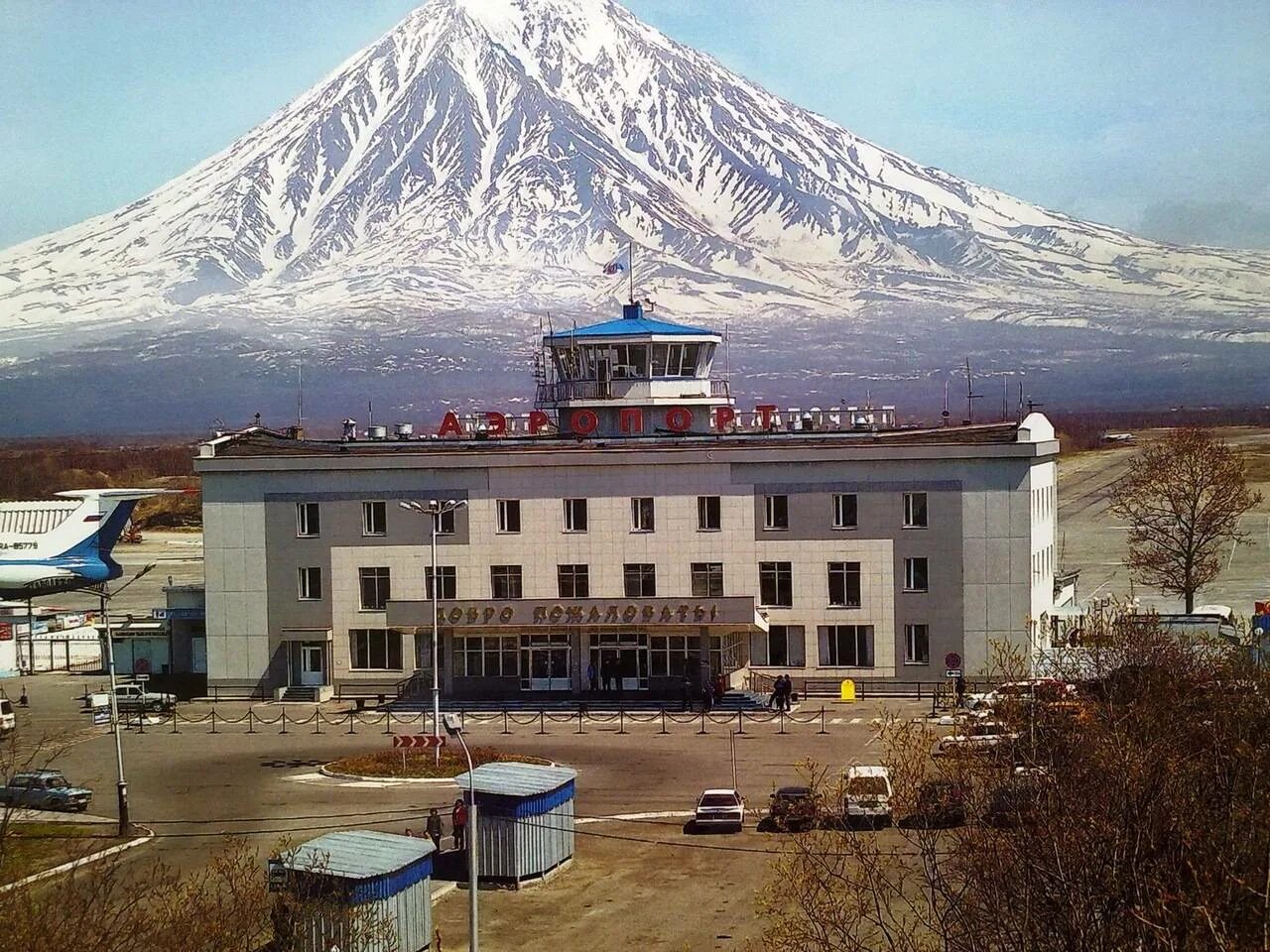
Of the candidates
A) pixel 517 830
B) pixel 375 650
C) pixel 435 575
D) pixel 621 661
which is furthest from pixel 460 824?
pixel 375 650

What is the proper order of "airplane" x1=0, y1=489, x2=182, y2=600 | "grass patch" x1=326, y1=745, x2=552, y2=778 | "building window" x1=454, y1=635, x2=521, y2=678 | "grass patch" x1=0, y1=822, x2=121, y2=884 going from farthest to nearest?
"airplane" x1=0, y1=489, x2=182, y2=600
"building window" x1=454, y1=635, x2=521, y2=678
"grass patch" x1=326, y1=745, x2=552, y2=778
"grass patch" x1=0, y1=822, x2=121, y2=884

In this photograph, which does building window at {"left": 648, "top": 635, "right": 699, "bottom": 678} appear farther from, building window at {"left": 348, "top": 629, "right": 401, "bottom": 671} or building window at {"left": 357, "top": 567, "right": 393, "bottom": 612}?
building window at {"left": 357, "top": 567, "right": 393, "bottom": 612}

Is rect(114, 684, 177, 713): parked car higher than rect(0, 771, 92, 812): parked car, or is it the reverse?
rect(114, 684, 177, 713): parked car

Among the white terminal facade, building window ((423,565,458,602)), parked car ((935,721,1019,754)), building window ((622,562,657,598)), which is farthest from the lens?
building window ((423,565,458,602))

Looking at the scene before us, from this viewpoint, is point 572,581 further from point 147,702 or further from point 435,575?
point 147,702

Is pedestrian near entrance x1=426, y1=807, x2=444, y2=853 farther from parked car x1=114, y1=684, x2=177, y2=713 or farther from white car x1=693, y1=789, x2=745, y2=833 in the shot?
parked car x1=114, y1=684, x2=177, y2=713

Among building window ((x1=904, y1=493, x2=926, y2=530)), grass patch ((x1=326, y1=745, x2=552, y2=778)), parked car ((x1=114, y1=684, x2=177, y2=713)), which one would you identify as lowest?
grass patch ((x1=326, y1=745, x2=552, y2=778))

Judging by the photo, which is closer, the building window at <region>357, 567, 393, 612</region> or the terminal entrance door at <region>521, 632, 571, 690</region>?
the terminal entrance door at <region>521, 632, 571, 690</region>

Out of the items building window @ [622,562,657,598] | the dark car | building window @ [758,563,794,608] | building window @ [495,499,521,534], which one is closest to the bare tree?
building window @ [758,563,794,608]
